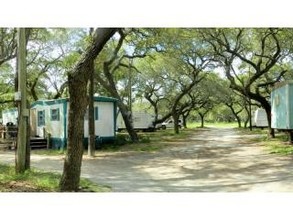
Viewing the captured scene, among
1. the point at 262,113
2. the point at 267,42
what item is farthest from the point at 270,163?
the point at 262,113

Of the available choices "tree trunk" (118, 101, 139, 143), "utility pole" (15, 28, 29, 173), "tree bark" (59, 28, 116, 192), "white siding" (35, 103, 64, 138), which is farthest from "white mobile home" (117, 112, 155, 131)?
"tree bark" (59, 28, 116, 192)

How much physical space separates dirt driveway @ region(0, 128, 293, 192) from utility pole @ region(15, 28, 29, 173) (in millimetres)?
Result: 1303

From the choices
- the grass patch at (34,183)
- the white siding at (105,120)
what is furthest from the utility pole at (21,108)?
the white siding at (105,120)

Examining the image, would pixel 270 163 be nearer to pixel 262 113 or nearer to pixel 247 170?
pixel 247 170

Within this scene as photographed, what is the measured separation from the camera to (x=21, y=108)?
8742mm

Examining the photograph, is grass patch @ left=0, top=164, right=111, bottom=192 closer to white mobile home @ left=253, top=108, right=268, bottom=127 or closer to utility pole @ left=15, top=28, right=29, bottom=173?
utility pole @ left=15, top=28, right=29, bottom=173

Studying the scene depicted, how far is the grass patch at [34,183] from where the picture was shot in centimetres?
709

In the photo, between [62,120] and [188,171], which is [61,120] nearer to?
→ [62,120]

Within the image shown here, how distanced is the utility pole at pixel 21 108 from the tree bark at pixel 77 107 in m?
2.16

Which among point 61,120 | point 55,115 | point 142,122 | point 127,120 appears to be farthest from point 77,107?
point 142,122

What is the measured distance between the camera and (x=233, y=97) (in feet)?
114

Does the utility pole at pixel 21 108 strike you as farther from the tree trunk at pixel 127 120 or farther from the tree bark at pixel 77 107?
the tree trunk at pixel 127 120

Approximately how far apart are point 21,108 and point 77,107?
7.81 feet
